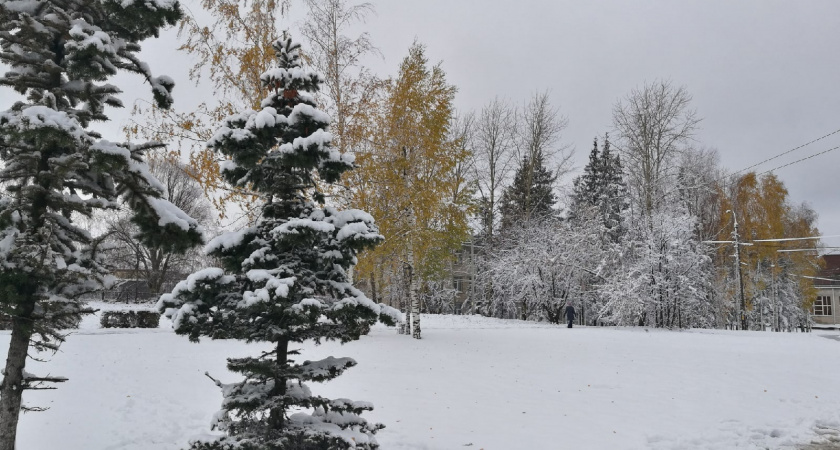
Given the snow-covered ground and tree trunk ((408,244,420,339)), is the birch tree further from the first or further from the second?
the snow-covered ground

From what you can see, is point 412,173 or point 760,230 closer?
point 412,173

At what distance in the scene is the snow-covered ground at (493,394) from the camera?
5.72m

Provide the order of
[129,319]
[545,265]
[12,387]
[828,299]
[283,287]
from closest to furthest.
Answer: [12,387] → [283,287] → [129,319] → [545,265] → [828,299]

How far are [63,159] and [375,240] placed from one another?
2.19 m

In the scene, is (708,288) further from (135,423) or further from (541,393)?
(135,423)

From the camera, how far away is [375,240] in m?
4.04

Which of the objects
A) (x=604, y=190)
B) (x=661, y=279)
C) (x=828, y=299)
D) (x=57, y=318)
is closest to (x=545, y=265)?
(x=661, y=279)

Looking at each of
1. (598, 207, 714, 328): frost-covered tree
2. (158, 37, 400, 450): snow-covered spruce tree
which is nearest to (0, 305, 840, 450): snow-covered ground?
(158, 37, 400, 450): snow-covered spruce tree

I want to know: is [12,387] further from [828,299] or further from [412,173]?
[828,299]

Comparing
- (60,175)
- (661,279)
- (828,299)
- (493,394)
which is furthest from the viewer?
(828,299)

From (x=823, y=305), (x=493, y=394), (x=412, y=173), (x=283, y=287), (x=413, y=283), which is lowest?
(x=493, y=394)

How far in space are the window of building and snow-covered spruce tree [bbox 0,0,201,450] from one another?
65376 millimetres

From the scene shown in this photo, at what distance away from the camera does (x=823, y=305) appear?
5181 cm

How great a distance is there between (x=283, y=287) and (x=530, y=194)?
1270 inches
